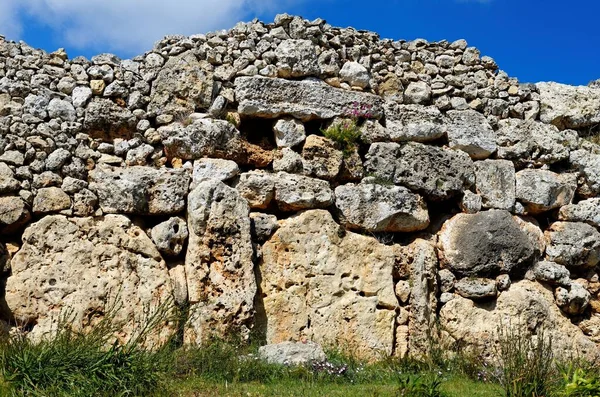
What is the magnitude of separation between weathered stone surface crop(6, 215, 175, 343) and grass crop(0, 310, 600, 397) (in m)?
0.77

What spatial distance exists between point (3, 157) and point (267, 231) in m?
3.58

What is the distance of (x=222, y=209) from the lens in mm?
8523

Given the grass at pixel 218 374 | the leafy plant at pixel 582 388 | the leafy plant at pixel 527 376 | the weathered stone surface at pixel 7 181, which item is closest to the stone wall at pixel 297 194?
the weathered stone surface at pixel 7 181

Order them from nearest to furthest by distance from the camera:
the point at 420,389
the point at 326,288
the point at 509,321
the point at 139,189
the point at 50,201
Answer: the point at 420,389, the point at 50,201, the point at 139,189, the point at 326,288, the point at 509,321

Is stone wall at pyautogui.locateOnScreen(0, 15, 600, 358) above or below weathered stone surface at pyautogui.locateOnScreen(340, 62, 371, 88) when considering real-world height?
below

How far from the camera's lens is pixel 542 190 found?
10.2 m

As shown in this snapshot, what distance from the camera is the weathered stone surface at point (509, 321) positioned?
9.25 meters

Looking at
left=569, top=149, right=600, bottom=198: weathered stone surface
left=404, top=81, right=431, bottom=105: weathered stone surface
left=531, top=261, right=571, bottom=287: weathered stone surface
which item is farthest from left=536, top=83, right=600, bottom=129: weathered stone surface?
left=531, top=261, right=571, bottom=287: weathered stone surface

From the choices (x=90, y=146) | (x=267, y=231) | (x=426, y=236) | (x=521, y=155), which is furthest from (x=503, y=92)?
(x=90, y=146)

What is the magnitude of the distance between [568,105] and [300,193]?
16.9 feet

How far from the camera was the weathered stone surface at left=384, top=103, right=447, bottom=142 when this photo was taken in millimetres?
10070

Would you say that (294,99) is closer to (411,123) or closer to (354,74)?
(354,74)

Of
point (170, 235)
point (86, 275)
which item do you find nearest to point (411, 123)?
point (170, 235)

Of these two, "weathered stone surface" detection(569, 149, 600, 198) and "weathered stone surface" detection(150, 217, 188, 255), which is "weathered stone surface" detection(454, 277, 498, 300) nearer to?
"weathered stone surface" detection(569, 149, 600, 198)
